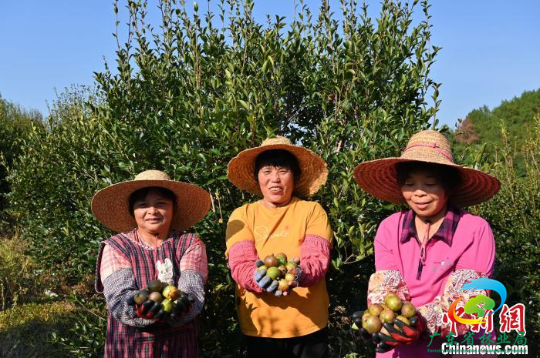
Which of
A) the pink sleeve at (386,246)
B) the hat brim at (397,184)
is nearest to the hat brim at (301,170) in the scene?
the hat brim at (397,184)

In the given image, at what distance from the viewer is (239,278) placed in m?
3.00

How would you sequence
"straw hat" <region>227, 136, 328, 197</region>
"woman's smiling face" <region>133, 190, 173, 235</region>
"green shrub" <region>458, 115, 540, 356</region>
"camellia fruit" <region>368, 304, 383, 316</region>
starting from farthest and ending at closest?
"green shrub" <region>458, 115, 540, 356</region>, "straw hat" <region>227, 136, 328, 197</region>, "woman's smiling face" <region>133, 190, 173, 235</region>, "camellia fruit" <region>368, 304, 383, 316</region>

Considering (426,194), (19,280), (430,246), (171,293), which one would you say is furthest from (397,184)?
(19,280)

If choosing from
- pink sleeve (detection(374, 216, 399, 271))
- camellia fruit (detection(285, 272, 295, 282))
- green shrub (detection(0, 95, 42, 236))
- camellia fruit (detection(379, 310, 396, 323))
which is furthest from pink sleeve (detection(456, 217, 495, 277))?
green shrub (detection(0, 95, 42, 236))

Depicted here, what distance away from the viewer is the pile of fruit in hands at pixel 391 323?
92.7 inches

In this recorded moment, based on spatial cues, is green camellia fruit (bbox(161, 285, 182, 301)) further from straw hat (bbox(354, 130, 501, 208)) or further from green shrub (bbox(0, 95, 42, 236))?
green shrub (bbox(0, 95, 42, 236))

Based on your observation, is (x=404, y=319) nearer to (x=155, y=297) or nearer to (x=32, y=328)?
(x=155, y=297)

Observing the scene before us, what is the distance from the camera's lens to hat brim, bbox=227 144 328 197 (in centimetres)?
343

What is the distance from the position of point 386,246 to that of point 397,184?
1.74 feet

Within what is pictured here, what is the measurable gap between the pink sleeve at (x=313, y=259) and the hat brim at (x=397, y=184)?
1.66 ft

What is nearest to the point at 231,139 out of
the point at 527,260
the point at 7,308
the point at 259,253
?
the point at 259,253

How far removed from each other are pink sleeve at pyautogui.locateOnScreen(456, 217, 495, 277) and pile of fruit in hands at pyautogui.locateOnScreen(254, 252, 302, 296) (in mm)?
929

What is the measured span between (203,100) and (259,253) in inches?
59.7

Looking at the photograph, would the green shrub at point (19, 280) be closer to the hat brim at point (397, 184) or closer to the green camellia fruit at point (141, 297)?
the green camellia fruit at point (141, 297)
